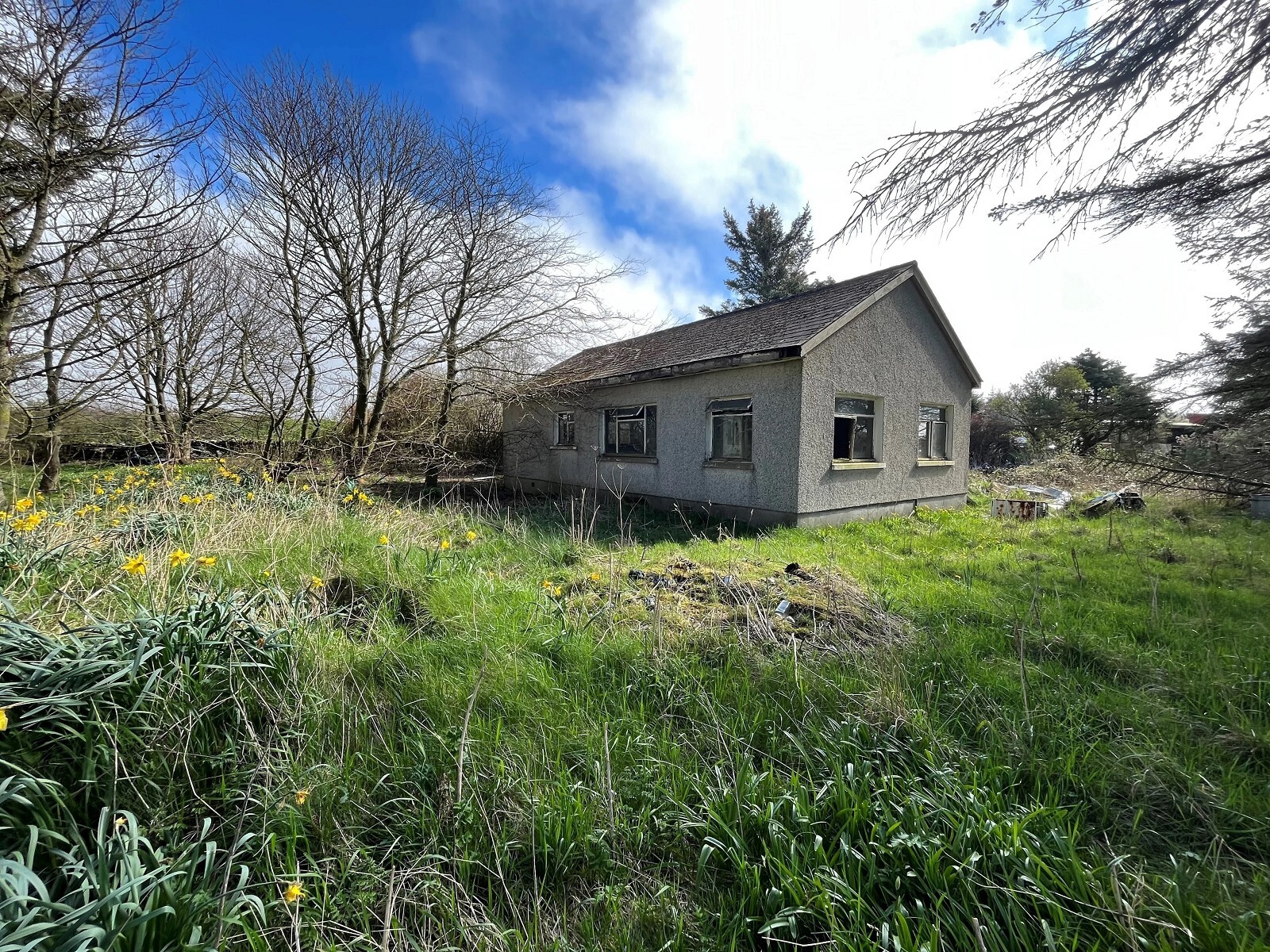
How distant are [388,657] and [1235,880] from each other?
3921 mm

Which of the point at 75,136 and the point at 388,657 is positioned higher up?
the point at 75,136

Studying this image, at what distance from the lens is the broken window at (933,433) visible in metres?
11.8

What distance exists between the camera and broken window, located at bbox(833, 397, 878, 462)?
396 inches

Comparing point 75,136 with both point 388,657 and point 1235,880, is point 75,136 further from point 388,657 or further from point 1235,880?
point 1235,880

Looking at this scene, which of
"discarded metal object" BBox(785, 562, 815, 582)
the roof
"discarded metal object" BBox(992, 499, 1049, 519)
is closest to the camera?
"discarded metal object" BBox(785, 562, 815, 582)

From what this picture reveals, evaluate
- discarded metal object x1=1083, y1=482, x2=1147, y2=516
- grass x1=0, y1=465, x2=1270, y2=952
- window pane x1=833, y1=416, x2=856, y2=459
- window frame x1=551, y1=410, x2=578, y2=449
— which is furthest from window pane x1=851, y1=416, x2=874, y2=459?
window frame x1=551, y1=410, x2=578, y2=449

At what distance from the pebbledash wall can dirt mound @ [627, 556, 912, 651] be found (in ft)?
11.9

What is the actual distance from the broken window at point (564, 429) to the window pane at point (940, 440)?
29.8ft

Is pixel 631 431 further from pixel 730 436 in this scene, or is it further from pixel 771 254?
pixel 771 254

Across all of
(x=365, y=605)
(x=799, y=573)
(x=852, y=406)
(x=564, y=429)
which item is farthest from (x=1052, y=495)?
(x=365, y=605)

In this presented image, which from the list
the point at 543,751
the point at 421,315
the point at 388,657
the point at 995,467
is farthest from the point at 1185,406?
the point at 995,467

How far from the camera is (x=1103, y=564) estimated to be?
268 inches

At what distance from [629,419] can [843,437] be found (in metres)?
4.93

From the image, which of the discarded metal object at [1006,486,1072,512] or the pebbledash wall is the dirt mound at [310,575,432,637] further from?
the discarded metal object at [1006,486,1072,512]
